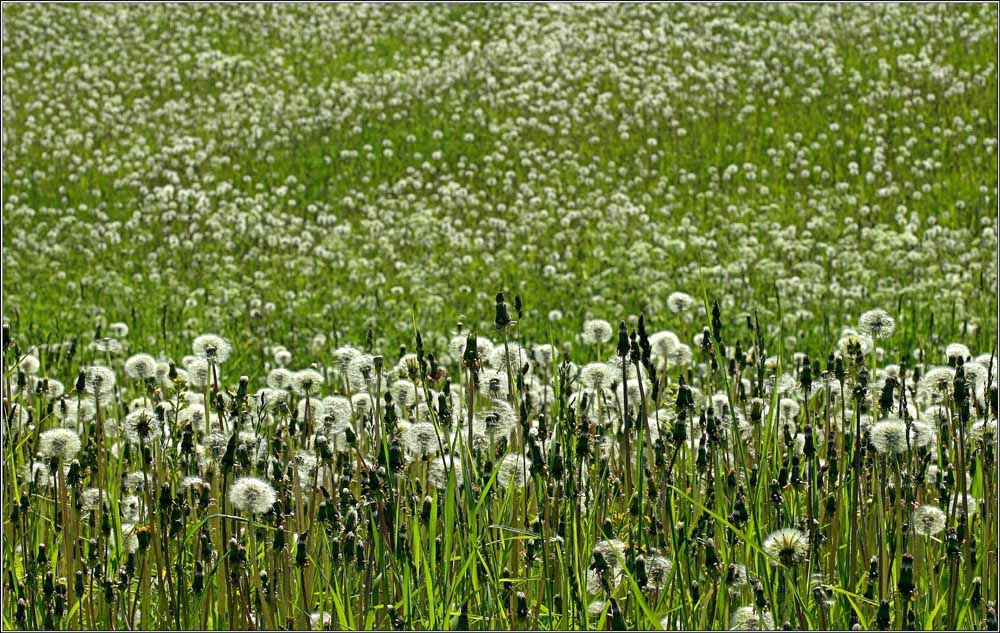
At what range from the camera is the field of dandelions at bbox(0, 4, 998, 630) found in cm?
283

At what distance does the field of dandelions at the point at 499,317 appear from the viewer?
2.83m

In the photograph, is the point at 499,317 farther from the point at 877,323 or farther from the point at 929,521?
the point at 877,323

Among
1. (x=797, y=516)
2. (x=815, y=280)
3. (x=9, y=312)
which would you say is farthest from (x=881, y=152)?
(x=797, y=516)

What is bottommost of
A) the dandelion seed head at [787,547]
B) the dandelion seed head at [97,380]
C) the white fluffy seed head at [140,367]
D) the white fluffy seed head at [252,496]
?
the dandelion seed head at [787,547]

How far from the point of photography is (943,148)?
15594 mm

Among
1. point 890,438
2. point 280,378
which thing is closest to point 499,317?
point 890,438

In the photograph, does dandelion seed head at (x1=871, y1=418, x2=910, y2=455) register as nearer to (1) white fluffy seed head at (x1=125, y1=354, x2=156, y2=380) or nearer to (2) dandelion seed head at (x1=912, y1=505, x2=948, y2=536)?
(2) dandelion seed head at (x1=912, y1=505, x2=948, y2=536)

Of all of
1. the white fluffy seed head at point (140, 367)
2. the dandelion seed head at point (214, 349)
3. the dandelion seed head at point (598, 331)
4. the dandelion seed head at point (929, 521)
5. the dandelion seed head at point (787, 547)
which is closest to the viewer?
the dandelion seed head at point (787, 547)

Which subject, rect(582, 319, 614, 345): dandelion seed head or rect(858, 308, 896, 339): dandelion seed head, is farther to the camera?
rect(582, 319, 614, 345): dandelion seed head

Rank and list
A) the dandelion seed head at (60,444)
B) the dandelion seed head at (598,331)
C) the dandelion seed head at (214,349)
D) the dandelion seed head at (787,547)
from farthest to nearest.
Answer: the dandelion seed head at (598,331) < the dandelion seed head at (214,349) < the dandelion seed head at (60,444) < the dandelion seed head at (787,547)

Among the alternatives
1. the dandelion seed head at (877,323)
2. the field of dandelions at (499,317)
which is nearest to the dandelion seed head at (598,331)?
the field of dandelions at (499,317)

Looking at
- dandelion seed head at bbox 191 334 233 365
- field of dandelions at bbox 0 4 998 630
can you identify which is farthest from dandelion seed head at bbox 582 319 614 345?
dandelion seed head at bbox 191 334 233 365

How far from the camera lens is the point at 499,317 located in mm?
2570

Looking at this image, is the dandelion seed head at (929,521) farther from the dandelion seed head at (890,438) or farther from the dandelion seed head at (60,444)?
the dandelion seed head at (60,444)
